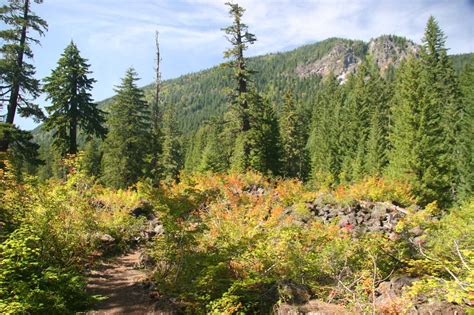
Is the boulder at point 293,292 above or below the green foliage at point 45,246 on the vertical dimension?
below

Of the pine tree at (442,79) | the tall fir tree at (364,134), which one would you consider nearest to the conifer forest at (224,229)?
the pine tree at (442,79)

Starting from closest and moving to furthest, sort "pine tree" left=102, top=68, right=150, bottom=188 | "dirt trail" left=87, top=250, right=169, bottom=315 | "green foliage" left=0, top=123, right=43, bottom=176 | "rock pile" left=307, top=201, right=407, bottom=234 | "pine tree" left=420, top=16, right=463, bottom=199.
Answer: "dirt trail" left=87, top=250, right=169, bottom=315
"rock pile" left=307, top=201, right=407, bottom=234
"green foliage" left=0, top=123, right=43, bottom=176
"pine tree" left=102, top=68, right=150, bottom=188
"pine tree" left=420, top=16, right=463, bottom=199

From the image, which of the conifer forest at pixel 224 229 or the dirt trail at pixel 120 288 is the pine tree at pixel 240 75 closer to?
the conifer forest at pixel 224 229

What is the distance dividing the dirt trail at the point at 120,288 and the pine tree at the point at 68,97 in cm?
1558

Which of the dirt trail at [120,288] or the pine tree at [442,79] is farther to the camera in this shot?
the pine tree at [442,79]

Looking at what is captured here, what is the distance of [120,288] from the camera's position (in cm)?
816

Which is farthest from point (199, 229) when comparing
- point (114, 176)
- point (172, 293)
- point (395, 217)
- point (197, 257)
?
point (114, 176)

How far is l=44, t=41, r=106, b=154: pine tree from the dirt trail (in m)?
15.6

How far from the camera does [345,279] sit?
7004 millimetres

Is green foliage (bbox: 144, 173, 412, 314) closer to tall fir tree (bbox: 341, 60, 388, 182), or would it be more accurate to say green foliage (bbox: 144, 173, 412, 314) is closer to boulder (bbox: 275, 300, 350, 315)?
boulder (bbox: 275, 300, 350, 315)

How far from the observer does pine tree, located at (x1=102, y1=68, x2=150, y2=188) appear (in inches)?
1117

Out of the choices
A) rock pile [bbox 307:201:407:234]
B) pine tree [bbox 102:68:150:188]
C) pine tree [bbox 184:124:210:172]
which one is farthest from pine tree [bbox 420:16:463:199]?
pine tree [bbox 184:124:210:172]

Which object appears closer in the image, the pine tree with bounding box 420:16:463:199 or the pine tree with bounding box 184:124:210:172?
the pine tree with bounding box 420:16:463:199

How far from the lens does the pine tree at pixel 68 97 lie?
75.7 feet
